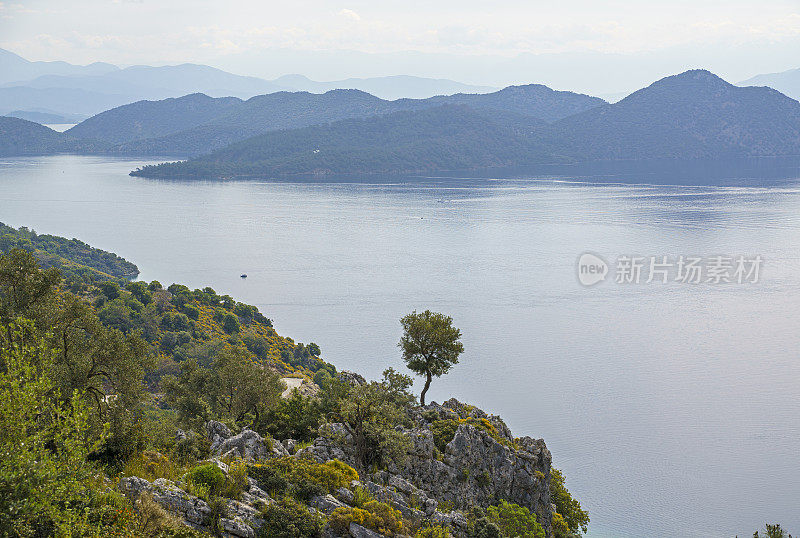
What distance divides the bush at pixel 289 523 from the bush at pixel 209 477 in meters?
1.56

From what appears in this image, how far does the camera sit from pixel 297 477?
2166 cm

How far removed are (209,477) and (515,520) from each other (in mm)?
14743

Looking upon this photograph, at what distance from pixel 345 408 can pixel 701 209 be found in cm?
16300

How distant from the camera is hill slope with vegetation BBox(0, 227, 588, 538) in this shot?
48.3 ft

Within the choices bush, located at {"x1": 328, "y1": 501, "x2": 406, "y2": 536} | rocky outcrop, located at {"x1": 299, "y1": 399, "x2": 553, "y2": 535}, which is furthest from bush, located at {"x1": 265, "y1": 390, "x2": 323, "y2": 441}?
bush, located at {"x1": 328, "y1": 501, "x2": 406, "y2": 536}

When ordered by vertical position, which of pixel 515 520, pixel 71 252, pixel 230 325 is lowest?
pixel 230 325

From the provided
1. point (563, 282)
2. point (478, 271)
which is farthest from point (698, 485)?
point (478, 271)

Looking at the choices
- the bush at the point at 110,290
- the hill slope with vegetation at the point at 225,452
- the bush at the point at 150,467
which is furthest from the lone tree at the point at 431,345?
the bush at the point at 110,290

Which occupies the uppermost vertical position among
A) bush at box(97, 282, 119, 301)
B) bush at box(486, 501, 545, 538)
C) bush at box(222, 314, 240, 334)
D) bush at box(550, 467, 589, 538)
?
bush at box(97, 282, 119, 301)

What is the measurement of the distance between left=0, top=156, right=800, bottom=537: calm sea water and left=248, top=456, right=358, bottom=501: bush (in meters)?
30.1

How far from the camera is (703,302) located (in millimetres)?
98250

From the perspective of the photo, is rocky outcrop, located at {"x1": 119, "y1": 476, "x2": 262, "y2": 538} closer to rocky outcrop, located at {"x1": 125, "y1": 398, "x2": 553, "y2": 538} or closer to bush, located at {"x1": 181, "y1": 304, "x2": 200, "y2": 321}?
rocky outcrop, located at {"x1": 125, "y1": 398, "x2": 553, "y2": 538}

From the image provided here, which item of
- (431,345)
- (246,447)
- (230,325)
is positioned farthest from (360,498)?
(230,325)

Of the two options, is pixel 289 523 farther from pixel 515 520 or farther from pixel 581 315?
pixel 581 315
